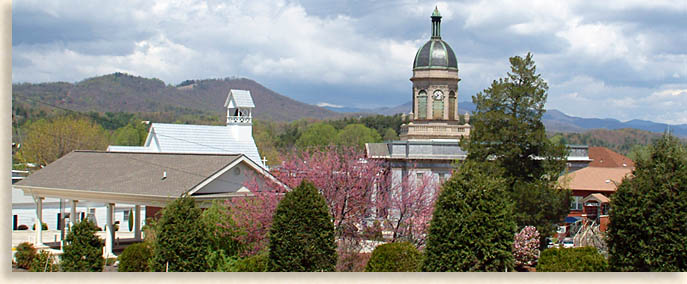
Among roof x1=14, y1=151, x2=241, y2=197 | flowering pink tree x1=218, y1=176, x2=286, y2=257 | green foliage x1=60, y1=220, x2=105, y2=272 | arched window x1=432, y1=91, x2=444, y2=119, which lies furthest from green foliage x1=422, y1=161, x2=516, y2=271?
arched window x1=432, y1=91, x2=444, y2=119

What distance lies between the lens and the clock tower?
134 feet

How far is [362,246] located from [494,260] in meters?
6.34

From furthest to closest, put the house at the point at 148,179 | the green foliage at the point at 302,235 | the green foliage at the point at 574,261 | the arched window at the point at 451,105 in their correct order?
the arched window at the point at 451,105, the house at the point at 148,179, the green foliage at the point at 574,261, the green foliage at the point at 302,235

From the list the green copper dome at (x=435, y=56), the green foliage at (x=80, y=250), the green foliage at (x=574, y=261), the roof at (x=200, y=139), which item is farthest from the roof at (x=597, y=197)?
the green foliage at (x=80, y=250)

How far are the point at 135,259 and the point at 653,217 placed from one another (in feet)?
39.9

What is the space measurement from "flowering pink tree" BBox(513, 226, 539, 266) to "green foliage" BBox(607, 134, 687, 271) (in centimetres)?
607

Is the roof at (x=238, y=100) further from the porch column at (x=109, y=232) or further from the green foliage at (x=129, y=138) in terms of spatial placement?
the green foliage at (x=129, y=138)

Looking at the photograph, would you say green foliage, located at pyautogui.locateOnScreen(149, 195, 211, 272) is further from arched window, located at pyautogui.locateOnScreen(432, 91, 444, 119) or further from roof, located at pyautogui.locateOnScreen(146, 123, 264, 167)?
arched window, located at pyautogui.locateOnScreen(432, 91, 444, 119)

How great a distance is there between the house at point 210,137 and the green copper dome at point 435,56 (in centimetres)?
1103

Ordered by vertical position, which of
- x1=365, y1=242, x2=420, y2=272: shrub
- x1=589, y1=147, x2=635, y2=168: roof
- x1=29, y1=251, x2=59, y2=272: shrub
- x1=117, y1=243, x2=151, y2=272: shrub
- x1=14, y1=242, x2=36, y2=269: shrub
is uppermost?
x1=589, y1=147, x2=635, y2=168: roof

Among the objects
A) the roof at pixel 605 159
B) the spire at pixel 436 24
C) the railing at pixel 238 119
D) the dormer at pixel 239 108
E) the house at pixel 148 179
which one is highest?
the spire at pixel 436 24

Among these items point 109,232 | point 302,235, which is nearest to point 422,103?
point 109,232

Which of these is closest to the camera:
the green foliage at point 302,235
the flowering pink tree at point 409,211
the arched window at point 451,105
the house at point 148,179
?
the green foliage at point 302,235

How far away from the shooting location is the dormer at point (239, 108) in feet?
158
